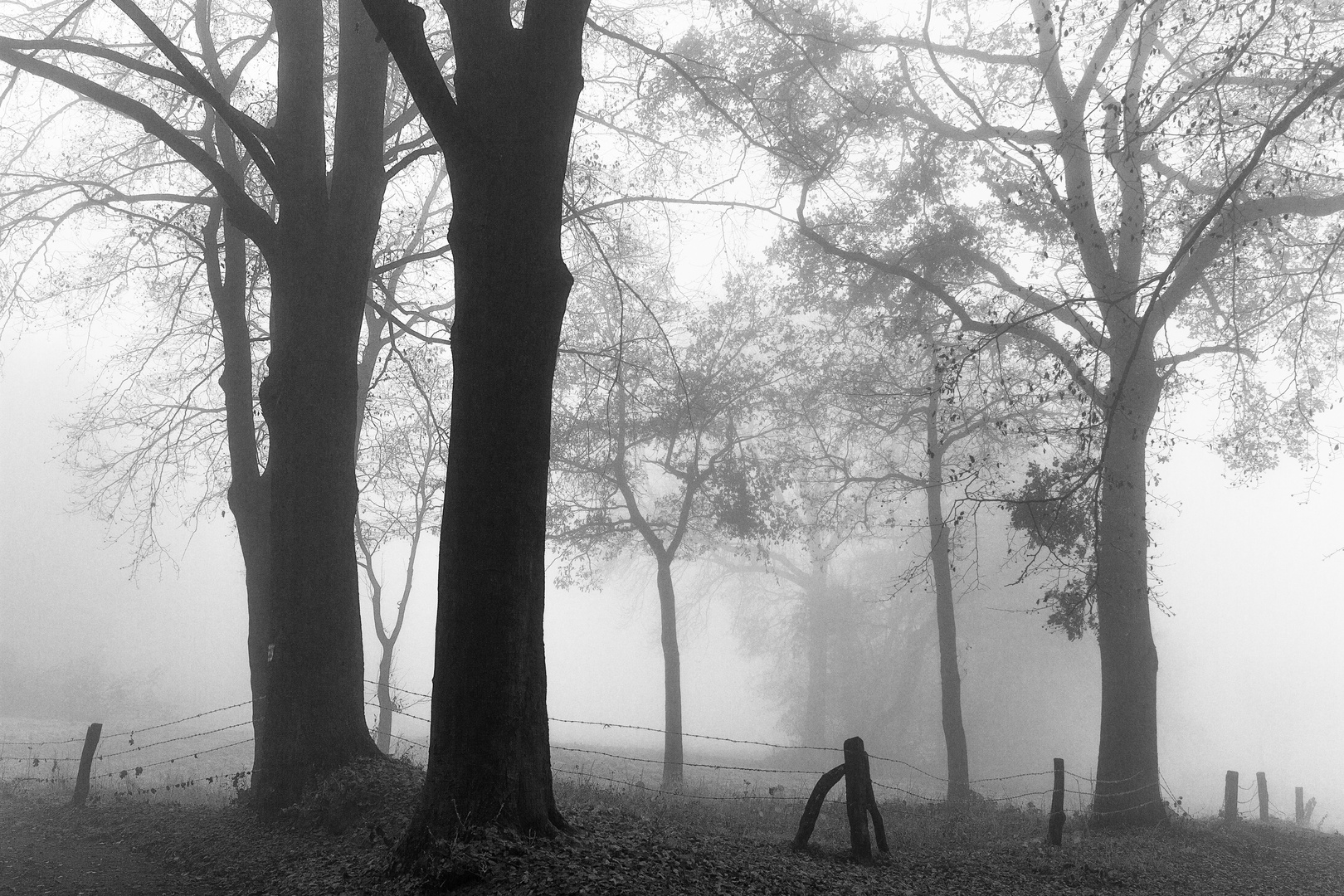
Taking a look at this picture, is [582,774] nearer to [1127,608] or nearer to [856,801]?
[856,801]

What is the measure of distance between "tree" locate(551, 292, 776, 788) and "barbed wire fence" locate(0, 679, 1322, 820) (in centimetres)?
282

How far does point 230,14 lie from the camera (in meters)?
14.4

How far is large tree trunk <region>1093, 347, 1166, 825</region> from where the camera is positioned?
39.4 feet

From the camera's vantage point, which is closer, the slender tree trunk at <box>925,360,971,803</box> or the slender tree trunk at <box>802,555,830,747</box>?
the slender tree trunk at <box>925,360,971,803</box>

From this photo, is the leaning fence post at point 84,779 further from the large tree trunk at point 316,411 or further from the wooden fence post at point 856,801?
the wooden fence post at point 856,801

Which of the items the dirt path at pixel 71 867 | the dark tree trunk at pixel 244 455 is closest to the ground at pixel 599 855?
the dirt path at pixel 71 867

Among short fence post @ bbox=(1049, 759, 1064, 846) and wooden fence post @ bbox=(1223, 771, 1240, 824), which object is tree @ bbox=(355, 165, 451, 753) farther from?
wooden fence post @ bbox=(1223, 771, 1240, 824)

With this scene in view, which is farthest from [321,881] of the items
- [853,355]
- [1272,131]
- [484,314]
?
[853,355]

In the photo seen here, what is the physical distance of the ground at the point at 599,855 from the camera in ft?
17.6

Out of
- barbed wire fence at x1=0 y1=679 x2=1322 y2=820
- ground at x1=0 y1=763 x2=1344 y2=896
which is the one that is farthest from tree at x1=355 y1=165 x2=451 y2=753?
ground at x1=0 y1=763 x2=1344 y2=896

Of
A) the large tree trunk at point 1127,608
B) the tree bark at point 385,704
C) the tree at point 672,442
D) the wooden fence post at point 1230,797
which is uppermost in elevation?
the tree at point 672,442

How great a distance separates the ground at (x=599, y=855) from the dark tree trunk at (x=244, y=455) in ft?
5.93

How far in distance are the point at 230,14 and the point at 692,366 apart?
36.1 ft

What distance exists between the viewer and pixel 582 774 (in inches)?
415
